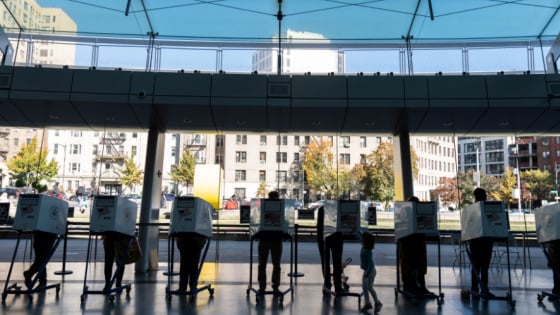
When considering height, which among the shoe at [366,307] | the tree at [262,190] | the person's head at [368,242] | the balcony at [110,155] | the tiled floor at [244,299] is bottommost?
the tiled floor at [244,299]

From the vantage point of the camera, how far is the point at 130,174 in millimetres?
12391

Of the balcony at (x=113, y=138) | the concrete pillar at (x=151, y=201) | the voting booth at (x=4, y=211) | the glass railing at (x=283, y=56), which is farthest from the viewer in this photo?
the balcony at (x=113, y=138)

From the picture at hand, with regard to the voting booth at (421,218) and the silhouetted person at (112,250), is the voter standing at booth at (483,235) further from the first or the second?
the silhouetted person at (112,250)

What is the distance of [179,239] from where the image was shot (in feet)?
22.5

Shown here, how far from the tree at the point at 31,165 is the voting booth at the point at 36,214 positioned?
631 cm

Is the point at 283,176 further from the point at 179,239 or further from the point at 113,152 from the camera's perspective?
the point at 179,239

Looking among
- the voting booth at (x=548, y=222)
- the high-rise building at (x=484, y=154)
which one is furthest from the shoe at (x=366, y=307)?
the high-rise building at (x=484, y=154)

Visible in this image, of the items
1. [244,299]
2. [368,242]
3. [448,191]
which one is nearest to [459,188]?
[448,191]

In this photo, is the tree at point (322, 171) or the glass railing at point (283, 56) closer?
the glass railing at point (283, 56)

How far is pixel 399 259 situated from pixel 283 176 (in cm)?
589

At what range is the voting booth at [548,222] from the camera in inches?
257

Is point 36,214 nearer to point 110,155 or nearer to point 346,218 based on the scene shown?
point 346,218

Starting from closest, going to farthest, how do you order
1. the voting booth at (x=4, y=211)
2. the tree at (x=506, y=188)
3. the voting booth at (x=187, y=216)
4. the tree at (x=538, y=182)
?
the voting booth at (x=187, y=216), the voting booth at (x=4, y=211), the tree at (x=538, y=182), the tree at (x=506, y=188)

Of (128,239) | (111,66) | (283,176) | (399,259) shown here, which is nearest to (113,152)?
(111,66)
